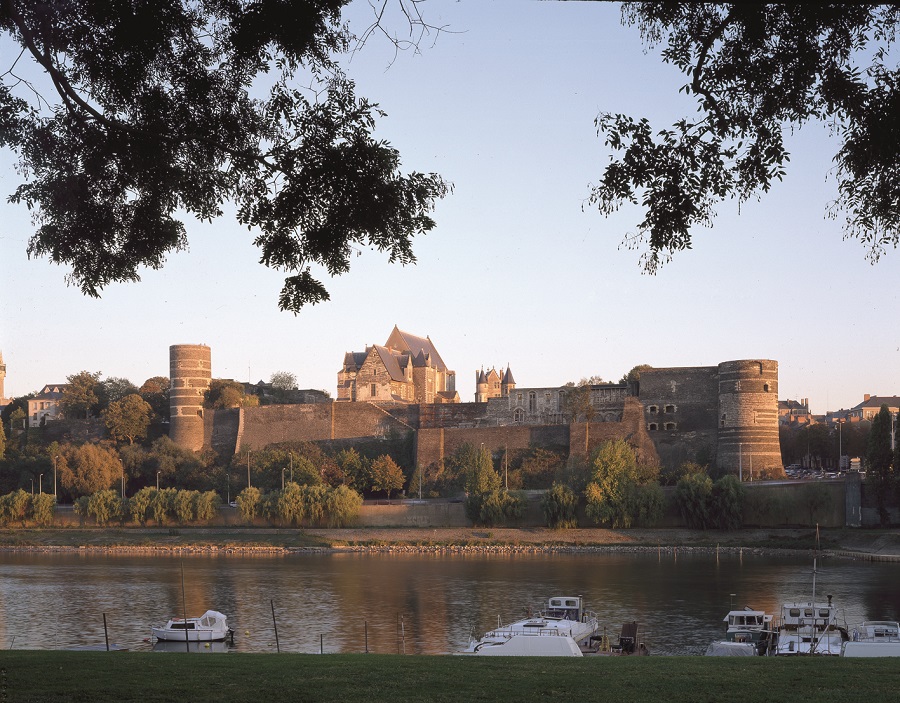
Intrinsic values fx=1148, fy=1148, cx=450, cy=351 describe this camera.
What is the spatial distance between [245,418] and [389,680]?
51071 mm

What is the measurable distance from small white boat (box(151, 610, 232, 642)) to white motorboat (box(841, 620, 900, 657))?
11780mm

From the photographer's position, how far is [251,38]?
7965 mm

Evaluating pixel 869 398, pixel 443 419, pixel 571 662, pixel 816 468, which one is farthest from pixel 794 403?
pixel 571 662

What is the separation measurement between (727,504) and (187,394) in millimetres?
28930

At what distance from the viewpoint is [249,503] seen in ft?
159

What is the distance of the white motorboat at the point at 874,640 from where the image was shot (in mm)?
17016

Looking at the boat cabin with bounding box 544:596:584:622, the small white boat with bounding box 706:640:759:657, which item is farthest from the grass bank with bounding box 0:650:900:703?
the boat cabin with bounding box 544:596:584:622

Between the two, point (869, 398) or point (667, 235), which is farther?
point (869, 398)

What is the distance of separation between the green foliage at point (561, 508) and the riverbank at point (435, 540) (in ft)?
1.23

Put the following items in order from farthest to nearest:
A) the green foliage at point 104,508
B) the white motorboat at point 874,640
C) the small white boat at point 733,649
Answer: the green foliage at point 104,508
the small white boat at point 733,649
the white motorboat at point 874,640

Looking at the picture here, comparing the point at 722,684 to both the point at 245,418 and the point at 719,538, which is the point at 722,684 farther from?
the point at 245,418

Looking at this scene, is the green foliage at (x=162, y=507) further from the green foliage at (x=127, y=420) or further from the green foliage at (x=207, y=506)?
the green foliage at (x=127, y=420)

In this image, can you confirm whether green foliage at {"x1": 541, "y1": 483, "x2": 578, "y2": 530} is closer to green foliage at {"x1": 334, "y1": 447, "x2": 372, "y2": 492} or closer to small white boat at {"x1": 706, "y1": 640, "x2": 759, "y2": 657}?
green foliage at {"x1": 334, "y1": 447, "x2": 372, "y2": 492}

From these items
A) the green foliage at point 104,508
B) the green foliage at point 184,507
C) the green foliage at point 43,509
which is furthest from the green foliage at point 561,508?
the green foliage at point 43,509
